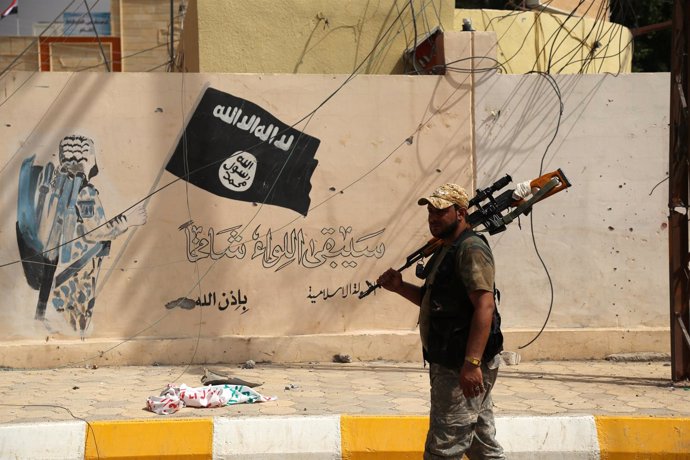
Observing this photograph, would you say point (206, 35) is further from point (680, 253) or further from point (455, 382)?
point (455, 382)

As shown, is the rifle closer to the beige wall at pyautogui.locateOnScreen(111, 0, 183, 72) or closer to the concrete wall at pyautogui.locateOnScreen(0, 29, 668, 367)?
the concrete wall at pyautogui.locateOnScreen(0, 29, 668, 367)

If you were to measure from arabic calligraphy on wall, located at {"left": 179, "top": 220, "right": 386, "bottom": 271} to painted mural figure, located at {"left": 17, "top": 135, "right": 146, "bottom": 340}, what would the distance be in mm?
612

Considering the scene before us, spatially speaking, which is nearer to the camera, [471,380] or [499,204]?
[471,380]

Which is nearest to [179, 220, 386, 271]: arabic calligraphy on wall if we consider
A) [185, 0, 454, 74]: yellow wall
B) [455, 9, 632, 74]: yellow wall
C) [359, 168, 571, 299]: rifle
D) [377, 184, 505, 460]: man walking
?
[185, 0, 454, 74]: yellow wall

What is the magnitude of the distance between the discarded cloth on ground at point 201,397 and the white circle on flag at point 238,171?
2.19m

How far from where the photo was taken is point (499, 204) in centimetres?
490

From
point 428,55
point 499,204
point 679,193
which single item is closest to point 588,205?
point 679,193

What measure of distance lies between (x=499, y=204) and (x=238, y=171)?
3491 millimetres

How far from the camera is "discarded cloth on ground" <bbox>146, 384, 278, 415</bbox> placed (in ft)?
19.1

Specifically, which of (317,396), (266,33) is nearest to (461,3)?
(266,33)

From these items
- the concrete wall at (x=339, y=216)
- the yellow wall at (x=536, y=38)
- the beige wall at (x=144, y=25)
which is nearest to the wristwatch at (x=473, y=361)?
the concrete wall at (x=339, y=216)

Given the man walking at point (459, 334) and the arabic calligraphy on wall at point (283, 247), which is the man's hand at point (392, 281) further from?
the arabic calligraphy on wall at point (283, 247)

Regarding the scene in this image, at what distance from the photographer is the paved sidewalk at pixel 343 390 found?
5895 millimetres

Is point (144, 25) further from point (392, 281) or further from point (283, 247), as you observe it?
point (392, 281)
